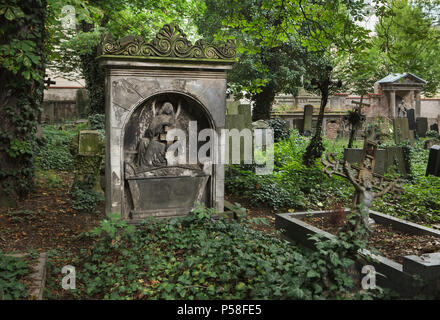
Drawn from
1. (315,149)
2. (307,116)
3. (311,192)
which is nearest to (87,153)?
(311,192)

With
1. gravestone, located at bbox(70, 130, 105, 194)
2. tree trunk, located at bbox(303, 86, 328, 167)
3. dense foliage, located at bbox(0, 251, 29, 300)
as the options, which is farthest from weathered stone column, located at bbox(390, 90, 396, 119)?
dense foliage, located at bbox(0, 251, 29, 300)

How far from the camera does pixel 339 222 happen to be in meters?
5.46

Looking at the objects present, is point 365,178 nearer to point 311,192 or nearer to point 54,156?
point 311,192

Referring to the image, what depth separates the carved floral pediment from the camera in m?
4.79

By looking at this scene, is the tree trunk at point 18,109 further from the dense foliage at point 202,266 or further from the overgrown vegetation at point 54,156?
the overgrown vegetation at point 54,156

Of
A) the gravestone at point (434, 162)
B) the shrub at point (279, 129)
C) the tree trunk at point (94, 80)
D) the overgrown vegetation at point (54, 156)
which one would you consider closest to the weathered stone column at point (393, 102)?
the shrub at point (279, 129)

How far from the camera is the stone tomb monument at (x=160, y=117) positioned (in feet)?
16.2

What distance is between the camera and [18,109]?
6.42 m

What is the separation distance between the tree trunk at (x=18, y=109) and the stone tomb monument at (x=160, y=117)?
7.36 ft

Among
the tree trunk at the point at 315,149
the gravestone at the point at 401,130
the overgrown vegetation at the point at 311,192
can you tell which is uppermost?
the gravestone at the point at 401,130

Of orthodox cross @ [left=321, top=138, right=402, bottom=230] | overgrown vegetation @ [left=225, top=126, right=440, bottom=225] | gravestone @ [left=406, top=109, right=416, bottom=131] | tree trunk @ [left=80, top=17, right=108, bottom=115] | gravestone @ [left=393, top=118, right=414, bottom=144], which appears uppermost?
tree trunk @ [left=80, top=17, right=108, bottom=115]

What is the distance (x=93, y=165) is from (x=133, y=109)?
252cm

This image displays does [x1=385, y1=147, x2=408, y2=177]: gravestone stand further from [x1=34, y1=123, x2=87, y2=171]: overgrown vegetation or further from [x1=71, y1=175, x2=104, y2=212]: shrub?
[x1=34, y1=123, x2=87, y2=171]: overgrown vegetation
